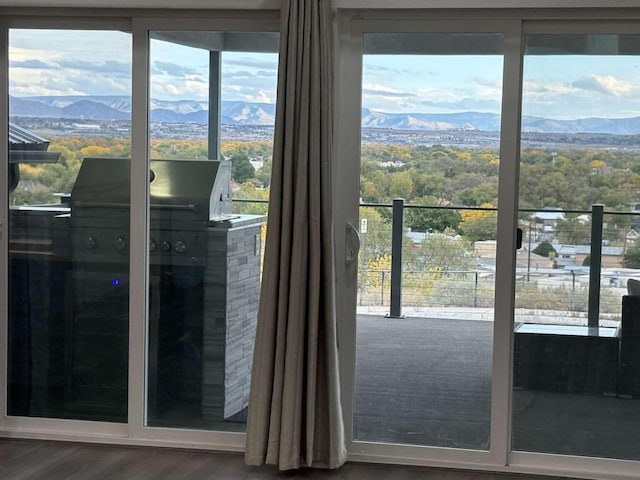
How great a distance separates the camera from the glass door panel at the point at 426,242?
14.3 ft

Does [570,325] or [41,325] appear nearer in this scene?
[570,325]

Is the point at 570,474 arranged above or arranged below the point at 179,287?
below

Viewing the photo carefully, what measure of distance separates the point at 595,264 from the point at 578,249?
0.10 metres

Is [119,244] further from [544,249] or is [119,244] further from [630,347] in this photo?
[630,347]

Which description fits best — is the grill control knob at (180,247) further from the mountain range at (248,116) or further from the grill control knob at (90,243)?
the mountain range at (248,116)

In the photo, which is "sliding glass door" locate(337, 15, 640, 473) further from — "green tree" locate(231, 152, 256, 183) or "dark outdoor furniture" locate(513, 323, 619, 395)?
"green tree" locate(231, 152, 256, 183)

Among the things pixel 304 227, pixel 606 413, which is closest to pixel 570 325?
pixel 606 413

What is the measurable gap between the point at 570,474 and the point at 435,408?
656 mm

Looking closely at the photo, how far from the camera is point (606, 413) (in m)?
4.32

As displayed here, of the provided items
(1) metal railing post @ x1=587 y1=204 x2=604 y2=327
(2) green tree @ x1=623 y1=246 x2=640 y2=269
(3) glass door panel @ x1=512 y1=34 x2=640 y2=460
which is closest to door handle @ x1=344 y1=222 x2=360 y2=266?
(3) glass door panel @ x1=512 y1=34 x2=640 y2=460

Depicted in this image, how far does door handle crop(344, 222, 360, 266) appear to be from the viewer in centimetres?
443

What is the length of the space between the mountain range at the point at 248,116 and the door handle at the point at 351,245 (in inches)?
18.9

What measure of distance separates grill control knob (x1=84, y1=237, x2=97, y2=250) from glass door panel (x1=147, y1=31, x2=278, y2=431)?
30 cm

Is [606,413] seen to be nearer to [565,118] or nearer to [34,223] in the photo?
[565,118]
